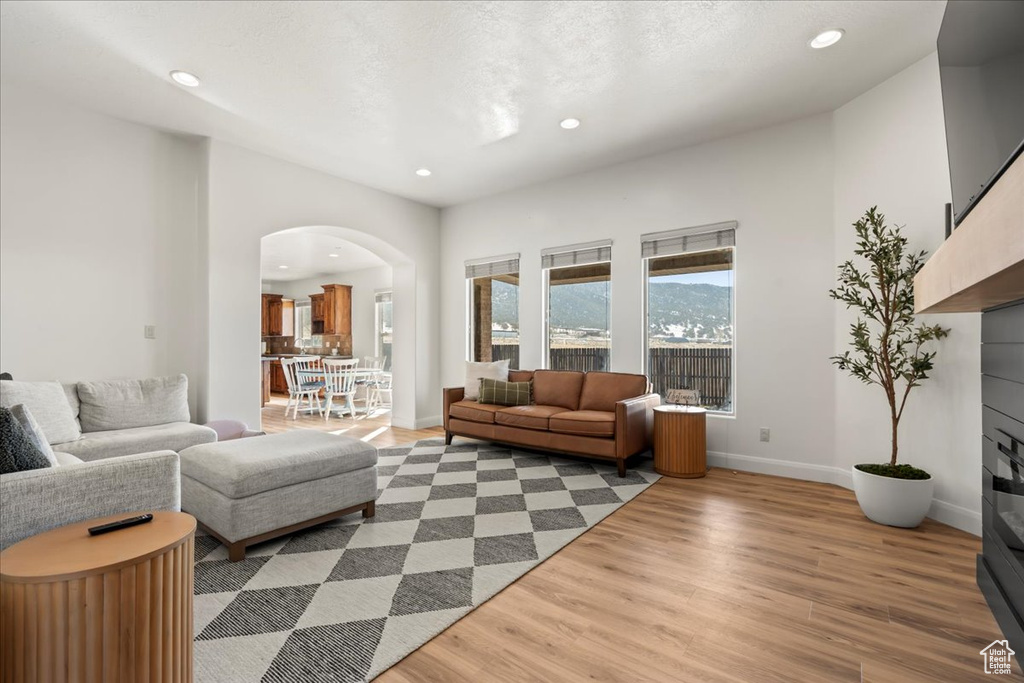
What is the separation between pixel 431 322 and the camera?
632cm

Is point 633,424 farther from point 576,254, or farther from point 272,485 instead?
point 272,485

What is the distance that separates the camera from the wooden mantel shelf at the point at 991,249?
726 mm

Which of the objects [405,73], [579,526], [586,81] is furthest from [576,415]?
[405,73]

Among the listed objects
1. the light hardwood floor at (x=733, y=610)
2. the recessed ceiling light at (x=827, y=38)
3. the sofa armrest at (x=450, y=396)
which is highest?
the recessed ceiling light at (x=827, y=38)

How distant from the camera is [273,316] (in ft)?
36.2

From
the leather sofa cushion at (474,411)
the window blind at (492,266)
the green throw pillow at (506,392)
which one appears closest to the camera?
the leather sofa cushion at (474,411)

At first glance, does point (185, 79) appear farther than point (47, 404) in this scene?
Yes

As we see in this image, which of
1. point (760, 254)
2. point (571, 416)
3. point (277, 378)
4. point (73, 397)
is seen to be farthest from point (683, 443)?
point (277, 378)

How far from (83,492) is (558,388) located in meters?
3.81

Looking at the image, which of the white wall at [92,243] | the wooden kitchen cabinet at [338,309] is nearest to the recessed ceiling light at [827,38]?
the white wall at [92,243]

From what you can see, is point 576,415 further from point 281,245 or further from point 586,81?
point 281,245

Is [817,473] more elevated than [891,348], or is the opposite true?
[891,348]

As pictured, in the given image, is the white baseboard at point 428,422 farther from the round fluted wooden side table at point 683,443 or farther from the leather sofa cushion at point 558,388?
the round fluted wooden side table at point 683,443

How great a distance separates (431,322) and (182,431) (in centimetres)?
335
